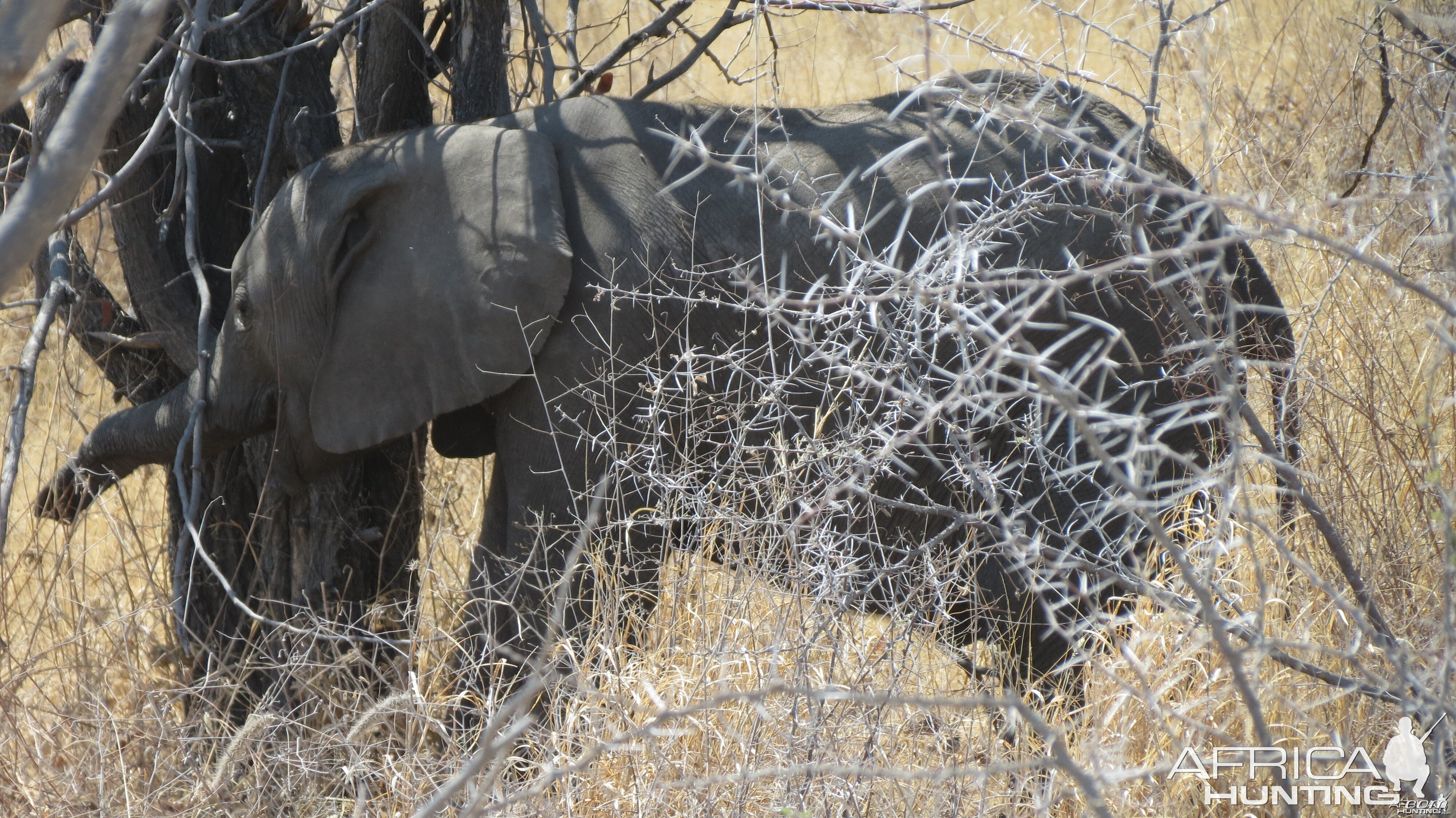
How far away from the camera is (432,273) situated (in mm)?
3350

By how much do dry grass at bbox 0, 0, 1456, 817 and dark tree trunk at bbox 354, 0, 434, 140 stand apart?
3.90 feet

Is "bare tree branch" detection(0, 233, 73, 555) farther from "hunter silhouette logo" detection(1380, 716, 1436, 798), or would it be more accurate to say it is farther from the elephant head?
"hunter silhouette logo" detection(1380, 716, 1436, 798)

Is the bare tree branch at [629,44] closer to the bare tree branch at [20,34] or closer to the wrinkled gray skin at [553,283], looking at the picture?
the wrinkled gray skin at [553,283]

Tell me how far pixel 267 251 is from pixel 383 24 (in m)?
0.90

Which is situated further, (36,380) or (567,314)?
(36,380)

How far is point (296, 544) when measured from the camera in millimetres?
3979

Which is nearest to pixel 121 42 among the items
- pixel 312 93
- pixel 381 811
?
pixel 381 811

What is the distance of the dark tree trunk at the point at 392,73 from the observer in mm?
3957

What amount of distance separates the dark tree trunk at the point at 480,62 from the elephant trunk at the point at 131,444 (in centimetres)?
116

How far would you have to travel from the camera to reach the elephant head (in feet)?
10.8

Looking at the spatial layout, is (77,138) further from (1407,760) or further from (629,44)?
(629,44)

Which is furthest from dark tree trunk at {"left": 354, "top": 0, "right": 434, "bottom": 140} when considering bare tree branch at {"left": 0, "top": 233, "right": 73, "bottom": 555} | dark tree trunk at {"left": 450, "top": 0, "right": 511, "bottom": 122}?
bare tree branch at {"left": 0, "top": 233, "right": 73, "bottom": 555}

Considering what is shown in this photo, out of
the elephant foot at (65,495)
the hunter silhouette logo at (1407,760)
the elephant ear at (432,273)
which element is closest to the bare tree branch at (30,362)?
the elephant foot at (65,495)

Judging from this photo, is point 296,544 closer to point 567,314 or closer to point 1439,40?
point 567,314
